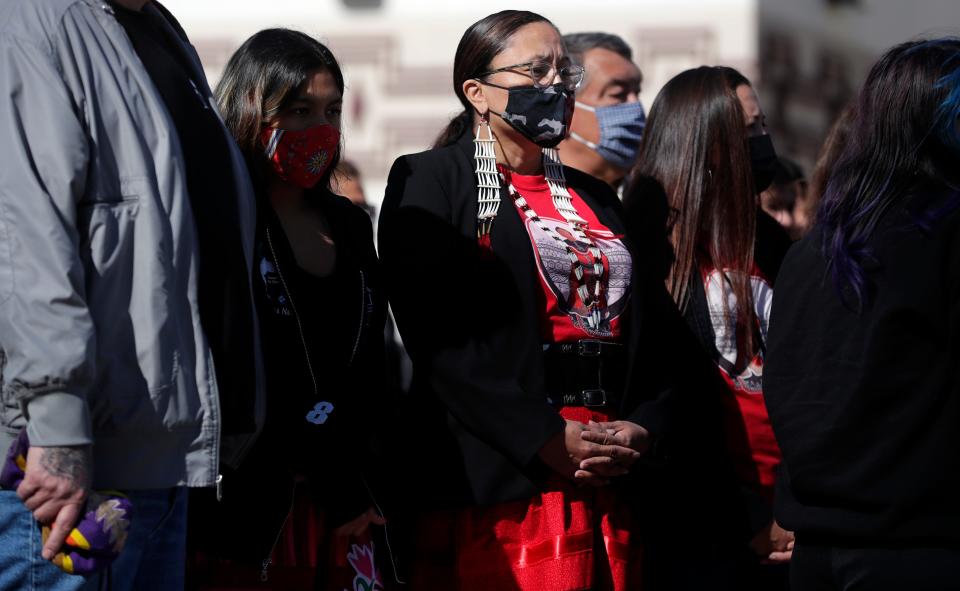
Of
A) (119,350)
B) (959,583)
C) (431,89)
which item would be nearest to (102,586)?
(119,350)

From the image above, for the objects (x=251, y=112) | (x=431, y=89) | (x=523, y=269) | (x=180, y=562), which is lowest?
(x=431, y=89)

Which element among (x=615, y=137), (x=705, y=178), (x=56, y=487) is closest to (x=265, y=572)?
(x=56, y=487)

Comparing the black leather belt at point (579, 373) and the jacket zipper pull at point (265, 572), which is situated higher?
the black leather belt at point (579, 373)

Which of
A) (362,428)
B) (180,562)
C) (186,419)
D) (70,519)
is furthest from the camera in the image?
(362,428)

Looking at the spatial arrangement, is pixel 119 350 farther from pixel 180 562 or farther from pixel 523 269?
pixel 523 269

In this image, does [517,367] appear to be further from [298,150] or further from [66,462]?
[66,462]

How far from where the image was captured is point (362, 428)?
11.0 feet

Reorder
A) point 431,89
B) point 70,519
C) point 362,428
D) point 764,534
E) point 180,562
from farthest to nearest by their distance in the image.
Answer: point 431,89 → point 764,534 → point 362,428 → point 180,562 → point 70,519

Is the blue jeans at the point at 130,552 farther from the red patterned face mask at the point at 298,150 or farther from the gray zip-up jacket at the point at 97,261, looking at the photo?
the red patterned face mask at the point at 298,150

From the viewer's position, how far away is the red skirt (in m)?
3.37

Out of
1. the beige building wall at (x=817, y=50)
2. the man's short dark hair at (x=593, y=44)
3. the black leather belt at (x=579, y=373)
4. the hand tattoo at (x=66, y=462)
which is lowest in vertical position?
the beige building wall at (x=817, y=50)

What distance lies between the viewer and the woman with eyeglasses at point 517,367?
338 centimetres

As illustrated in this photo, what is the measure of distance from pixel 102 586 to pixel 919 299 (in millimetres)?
1647

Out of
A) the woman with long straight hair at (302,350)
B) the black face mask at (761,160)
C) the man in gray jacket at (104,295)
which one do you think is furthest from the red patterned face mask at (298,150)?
the black face mask at (761,160)
